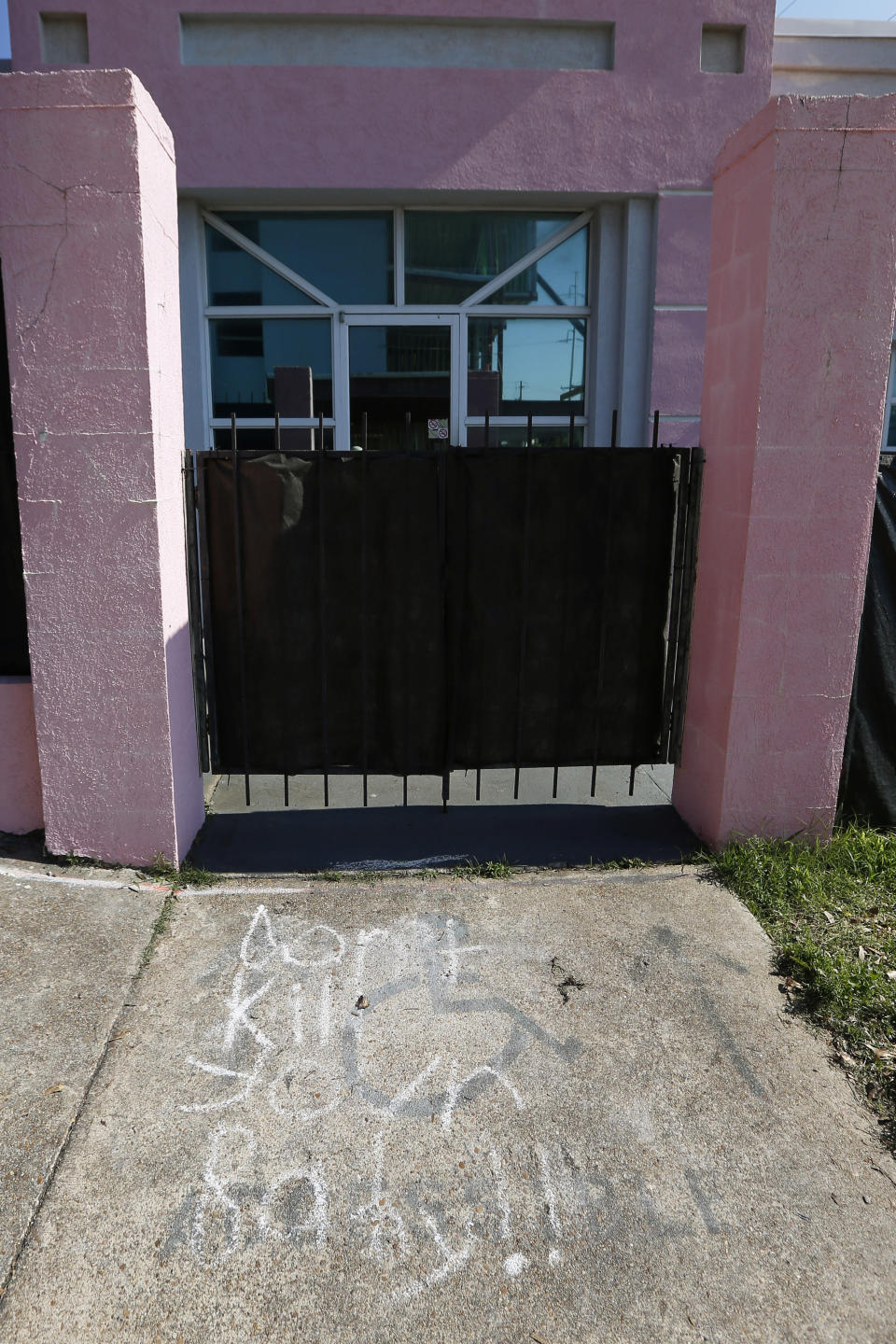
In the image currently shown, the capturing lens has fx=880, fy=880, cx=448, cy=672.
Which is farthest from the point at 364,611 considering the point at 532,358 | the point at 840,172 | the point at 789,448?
the point at 532,358

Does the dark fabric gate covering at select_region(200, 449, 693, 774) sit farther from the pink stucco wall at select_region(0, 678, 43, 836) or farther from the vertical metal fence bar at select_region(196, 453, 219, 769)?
the pink stucco wall at select_region(0, 678, 43, 836)

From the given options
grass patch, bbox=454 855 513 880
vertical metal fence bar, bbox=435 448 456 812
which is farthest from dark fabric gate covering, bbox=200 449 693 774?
grass patch, bbox=454 855 513 880

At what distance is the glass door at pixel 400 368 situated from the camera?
8188 mm

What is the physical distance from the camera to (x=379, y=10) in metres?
7.34

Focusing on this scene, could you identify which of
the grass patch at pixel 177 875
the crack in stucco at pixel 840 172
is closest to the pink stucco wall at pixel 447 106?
the crack in stucco at pixel 840 172

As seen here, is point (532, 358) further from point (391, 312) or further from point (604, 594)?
point (604, 594)

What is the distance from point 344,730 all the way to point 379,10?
21.0 feet

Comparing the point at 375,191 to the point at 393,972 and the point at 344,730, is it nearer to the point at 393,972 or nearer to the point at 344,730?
the point at 344,730

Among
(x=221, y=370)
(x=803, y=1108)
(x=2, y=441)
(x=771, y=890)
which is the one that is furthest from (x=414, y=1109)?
(x=221, y=370)

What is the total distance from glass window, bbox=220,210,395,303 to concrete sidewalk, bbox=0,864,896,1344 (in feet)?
20.5

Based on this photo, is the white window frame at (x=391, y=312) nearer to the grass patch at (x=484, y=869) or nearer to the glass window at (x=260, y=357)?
the glass window at (x=260, y=357)

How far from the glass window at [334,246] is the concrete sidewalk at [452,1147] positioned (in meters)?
6.26

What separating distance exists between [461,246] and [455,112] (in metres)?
1.05

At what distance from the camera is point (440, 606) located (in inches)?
180
